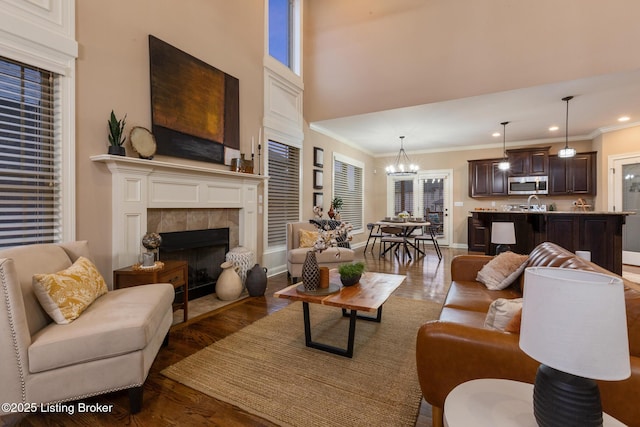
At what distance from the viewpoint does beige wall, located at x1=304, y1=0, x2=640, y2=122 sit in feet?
12.4

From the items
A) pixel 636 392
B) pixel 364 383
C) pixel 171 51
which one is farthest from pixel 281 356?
pixel 171 51

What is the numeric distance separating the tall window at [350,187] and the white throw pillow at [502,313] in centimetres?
535

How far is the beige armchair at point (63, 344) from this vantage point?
1.43m

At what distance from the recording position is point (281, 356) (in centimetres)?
223

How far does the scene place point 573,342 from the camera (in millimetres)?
711

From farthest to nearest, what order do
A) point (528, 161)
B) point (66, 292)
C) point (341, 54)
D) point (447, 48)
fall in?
point (528, 161)
point (341, 54)
point (447, 48)
point (66, 292)

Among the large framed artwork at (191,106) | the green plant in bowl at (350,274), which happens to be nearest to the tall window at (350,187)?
the large framed artwork at (191,106)

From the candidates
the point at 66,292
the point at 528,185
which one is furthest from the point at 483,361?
the point at 528,185

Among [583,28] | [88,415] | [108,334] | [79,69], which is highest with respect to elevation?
[583,28]

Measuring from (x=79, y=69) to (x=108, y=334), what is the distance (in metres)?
2.32

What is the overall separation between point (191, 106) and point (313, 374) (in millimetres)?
3194

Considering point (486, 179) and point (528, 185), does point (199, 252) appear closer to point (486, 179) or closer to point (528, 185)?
point (486, 179)

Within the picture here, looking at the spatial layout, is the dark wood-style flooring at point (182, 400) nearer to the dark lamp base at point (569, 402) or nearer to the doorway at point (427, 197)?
the dark lamp base at point (569, 402)

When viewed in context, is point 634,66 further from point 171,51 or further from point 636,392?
point 171,51
